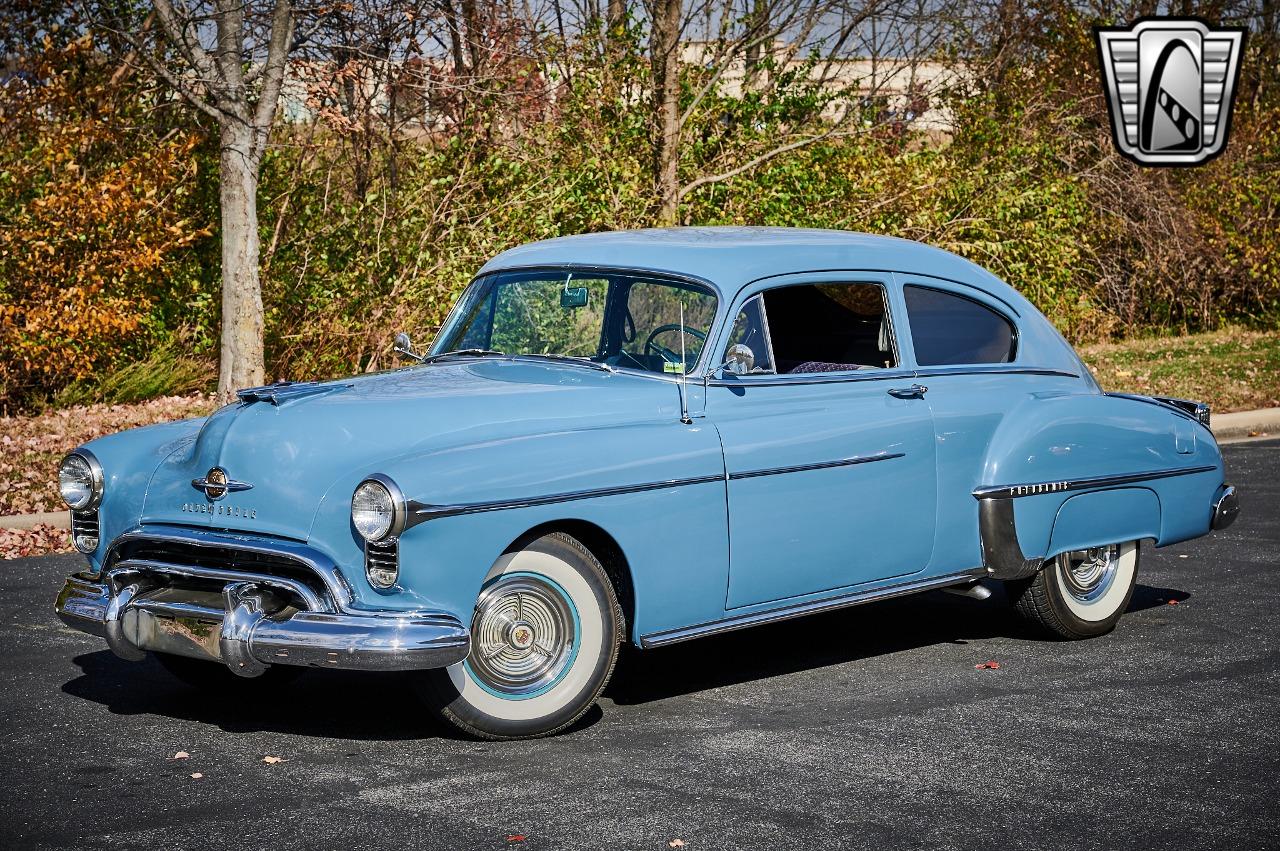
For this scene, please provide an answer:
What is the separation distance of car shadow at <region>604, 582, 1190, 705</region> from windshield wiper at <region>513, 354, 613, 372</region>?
50.8 inches

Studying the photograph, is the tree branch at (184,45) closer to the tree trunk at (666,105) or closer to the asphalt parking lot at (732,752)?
the tree trunk at (666,105)

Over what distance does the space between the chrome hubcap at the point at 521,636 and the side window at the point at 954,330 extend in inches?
83.0

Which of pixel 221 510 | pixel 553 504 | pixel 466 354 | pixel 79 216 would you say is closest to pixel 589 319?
pixel 466 354

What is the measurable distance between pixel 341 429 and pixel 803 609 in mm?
1923

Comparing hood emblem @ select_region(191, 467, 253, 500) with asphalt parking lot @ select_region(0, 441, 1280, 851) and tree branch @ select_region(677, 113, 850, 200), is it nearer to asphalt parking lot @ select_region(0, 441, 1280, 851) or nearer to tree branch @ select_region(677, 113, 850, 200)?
asphalt parking lot @ select_region(0, 441, 1280, 851)

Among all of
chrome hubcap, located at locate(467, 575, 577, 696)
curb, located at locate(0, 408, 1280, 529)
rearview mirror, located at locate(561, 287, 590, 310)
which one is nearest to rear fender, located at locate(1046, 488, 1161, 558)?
rearview mirror, located at locate(561, 287, 590, 310)

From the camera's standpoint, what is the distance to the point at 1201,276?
897 inches

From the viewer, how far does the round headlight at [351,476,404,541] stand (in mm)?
4926

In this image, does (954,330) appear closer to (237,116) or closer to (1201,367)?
→ (237,116)

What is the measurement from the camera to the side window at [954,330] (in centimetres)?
668

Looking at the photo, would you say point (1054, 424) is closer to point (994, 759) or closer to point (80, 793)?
point (994, 759)

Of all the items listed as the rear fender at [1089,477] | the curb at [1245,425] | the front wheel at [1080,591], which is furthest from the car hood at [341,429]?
the curb at [1245,425]

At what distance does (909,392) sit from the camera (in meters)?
6.40

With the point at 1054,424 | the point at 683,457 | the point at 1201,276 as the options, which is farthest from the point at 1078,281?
the point at 683,457
